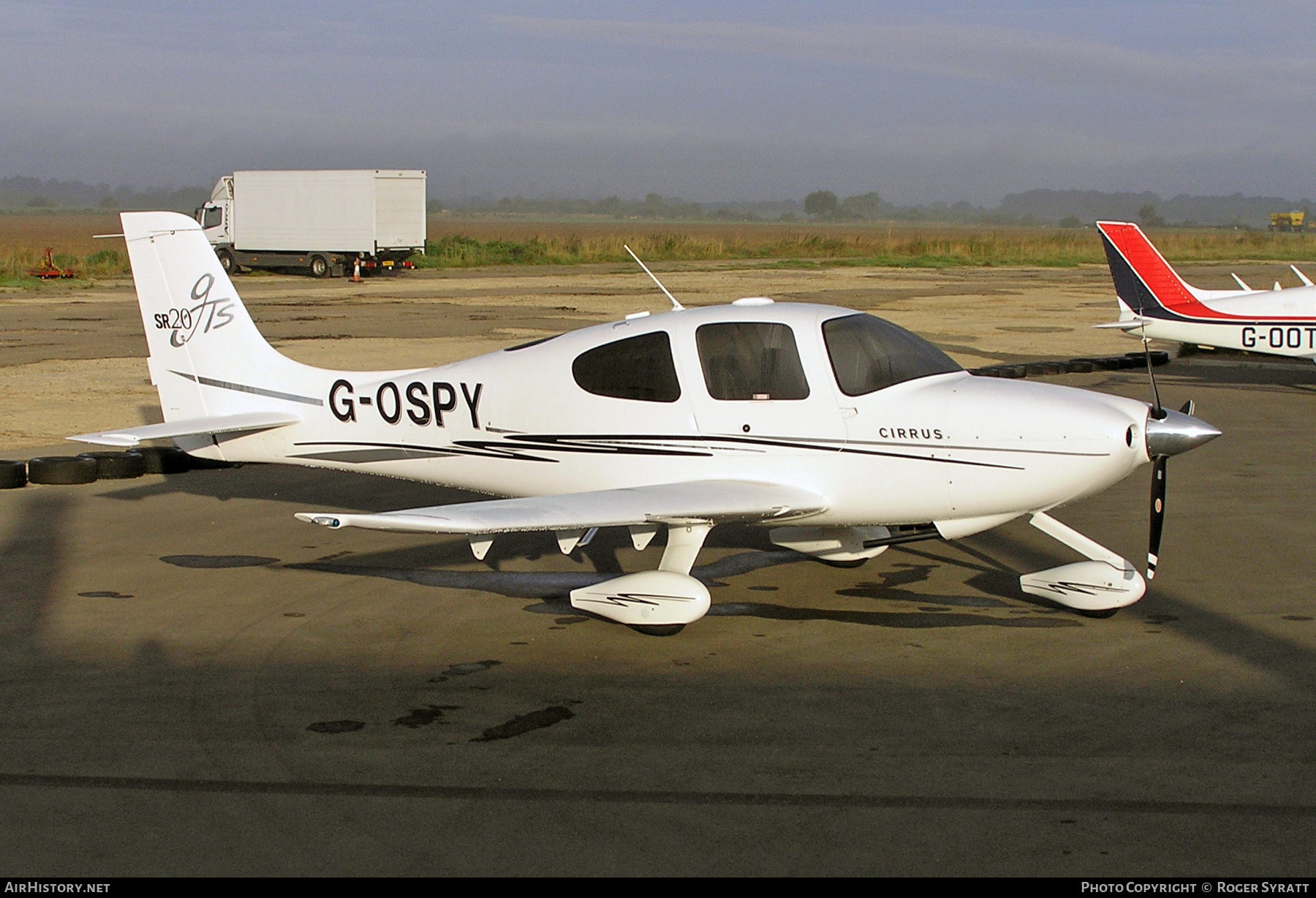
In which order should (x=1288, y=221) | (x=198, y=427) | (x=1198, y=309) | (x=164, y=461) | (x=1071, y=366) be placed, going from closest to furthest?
(x=198, y=427) < (x=164, y=461) < (x=1198, y=309) < (x=1071, y=366) < (x=1288, y=221)

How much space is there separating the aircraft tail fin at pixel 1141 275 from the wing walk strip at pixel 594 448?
14.3 metres

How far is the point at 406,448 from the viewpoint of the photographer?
9531 mm

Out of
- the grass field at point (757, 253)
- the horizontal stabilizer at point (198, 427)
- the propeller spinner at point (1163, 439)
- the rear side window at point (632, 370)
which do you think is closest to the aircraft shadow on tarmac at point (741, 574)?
the propeller spinner at point (1163, 439)

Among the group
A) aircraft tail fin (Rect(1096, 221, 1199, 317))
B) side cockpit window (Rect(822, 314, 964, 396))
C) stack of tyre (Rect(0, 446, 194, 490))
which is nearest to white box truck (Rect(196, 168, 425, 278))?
aircraft tail fin (Rect(1096, 221, 1199, 317))

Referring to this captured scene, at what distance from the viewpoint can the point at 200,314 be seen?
10289mm

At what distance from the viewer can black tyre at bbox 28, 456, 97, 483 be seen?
1238 centimetres

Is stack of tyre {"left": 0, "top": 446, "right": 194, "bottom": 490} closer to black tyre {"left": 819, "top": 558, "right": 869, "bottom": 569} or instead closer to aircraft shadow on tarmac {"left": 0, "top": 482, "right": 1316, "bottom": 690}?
aircraft shadow on tarmac {"left": 0, "top": 482, "right": 1316, "bottom": 690}

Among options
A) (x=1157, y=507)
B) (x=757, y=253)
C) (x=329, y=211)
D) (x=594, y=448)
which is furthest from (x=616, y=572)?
(x=757, y=253)

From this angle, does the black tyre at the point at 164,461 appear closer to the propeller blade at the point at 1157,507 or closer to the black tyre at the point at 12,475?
the black tyre at the point at 12,475

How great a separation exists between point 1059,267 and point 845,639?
59.9 meters

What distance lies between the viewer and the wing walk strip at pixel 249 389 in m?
9.88

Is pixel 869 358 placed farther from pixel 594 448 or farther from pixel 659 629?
pixel 659 629

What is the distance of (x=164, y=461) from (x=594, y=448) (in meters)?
6.13

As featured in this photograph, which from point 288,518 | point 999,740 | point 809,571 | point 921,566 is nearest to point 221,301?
point 288,518
